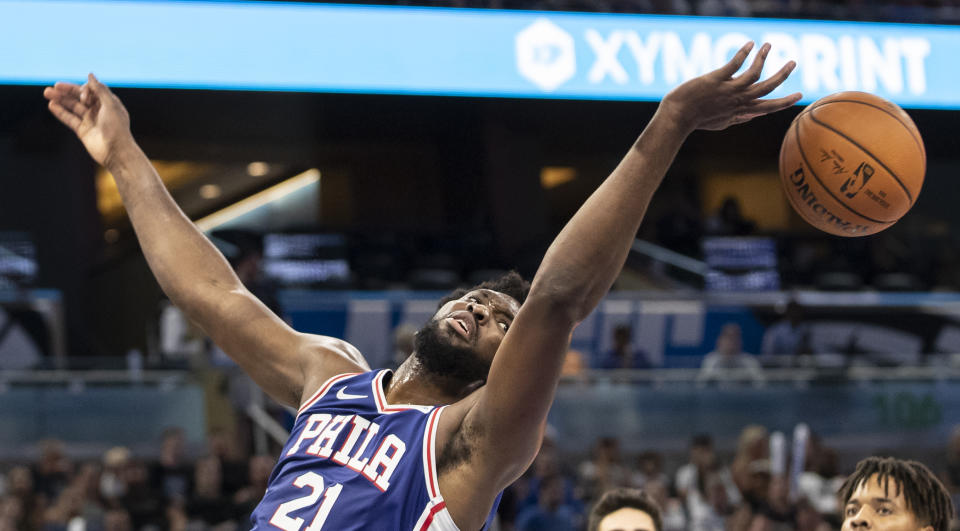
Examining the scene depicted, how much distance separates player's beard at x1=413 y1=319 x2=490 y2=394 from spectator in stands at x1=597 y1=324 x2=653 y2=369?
8.15 metres

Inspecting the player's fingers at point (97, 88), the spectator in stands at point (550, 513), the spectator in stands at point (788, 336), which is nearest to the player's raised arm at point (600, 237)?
the player's fingers at point (97, 88)

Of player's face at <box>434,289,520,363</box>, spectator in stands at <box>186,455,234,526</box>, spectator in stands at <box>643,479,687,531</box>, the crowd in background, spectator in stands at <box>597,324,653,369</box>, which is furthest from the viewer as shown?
spectator in stands at <box>597,324,653,369</box>

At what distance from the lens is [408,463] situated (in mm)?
2375

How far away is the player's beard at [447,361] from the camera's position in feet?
8.58

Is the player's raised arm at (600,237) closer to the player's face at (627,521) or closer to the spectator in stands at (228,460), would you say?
the player's face at (627,521)

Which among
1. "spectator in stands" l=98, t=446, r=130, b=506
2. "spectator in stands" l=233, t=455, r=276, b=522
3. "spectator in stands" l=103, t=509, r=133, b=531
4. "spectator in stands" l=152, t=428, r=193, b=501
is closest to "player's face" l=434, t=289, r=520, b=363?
"spectator in stands" l=233, t=455, r=276, b=522

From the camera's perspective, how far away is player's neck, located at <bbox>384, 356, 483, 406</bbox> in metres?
2.65

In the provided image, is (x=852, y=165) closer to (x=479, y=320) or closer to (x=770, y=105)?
(x=770, y=105)

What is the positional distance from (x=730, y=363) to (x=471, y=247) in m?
6.20

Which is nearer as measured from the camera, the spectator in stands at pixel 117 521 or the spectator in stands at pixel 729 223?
the spectator in stands at pixel 117 521

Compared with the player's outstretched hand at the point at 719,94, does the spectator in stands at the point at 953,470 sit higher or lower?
lower

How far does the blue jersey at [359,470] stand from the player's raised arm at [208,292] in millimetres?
253

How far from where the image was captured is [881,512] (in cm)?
290

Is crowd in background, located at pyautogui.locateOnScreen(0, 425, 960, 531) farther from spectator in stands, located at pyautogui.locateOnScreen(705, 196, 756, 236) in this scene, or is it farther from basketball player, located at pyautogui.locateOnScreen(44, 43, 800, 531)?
spectator in stands, located at pyautogui.locateOnScreen(705, 196, 756, 236)
